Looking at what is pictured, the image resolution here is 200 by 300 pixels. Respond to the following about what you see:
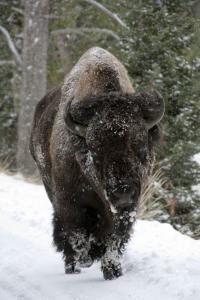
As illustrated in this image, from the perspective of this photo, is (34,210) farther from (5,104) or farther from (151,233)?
(5,104)

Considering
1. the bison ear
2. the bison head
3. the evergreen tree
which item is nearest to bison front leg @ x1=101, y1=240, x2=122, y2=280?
the bison head

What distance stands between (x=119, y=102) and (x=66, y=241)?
1542 millimetres

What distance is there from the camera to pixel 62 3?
15.4 m

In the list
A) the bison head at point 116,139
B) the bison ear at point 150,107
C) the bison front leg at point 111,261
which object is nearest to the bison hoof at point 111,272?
the bison front leg at point 111,261

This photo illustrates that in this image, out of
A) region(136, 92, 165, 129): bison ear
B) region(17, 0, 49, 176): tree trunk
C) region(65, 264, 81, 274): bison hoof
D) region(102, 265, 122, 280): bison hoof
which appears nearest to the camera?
region(136, 92, 165, 129): bison ear

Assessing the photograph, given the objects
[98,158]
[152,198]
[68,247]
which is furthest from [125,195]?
[152,198]

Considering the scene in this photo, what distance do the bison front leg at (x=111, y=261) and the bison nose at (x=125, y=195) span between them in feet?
3.37

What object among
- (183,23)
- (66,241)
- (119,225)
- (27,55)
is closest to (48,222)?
(66,241)

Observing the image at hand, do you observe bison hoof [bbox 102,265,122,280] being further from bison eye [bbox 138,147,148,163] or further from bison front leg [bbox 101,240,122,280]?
bison eye [bbox 138,147,148,163]

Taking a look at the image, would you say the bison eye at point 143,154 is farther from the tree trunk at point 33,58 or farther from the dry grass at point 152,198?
the tree trunk at point 33,58

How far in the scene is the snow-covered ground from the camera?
4926mm

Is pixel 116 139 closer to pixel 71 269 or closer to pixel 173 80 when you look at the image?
pixel 71 269

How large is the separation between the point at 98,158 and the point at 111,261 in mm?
1166

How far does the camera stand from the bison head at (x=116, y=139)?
4.62m
